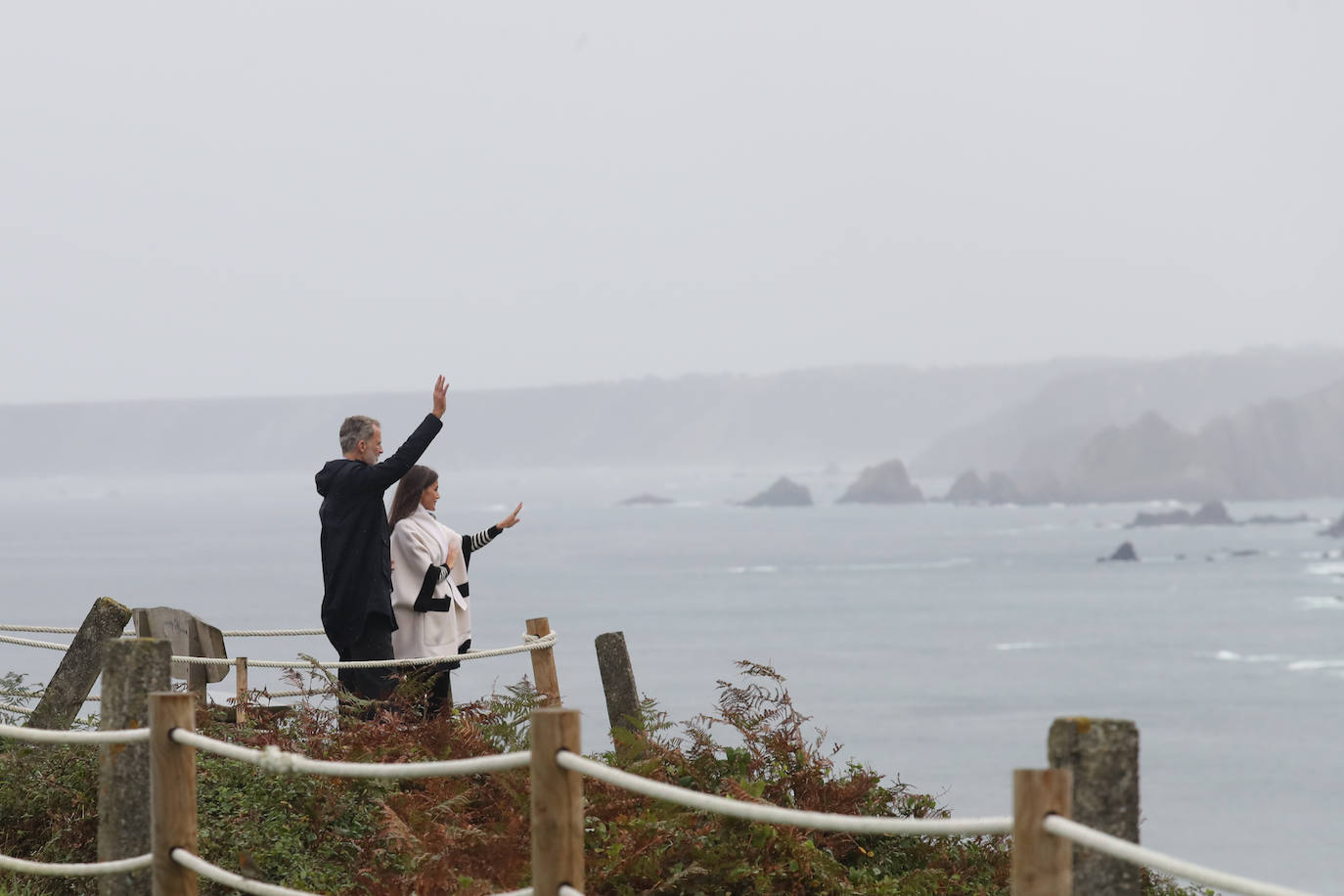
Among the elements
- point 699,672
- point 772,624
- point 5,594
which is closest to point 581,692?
point 699,672

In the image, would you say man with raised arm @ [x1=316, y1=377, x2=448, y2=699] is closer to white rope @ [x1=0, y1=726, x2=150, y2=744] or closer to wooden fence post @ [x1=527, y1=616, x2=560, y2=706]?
wooden fence post @ [x1=527, y1=616, x2=560, y2=706]

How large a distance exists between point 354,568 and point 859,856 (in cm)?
330

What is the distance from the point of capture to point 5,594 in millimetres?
178625

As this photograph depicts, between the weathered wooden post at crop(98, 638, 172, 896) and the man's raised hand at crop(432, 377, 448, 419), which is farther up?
the man's raised hand at crop(432, 377, 448, 419)

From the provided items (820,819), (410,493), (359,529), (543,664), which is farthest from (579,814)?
(543,664)

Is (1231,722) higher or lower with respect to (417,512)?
lower

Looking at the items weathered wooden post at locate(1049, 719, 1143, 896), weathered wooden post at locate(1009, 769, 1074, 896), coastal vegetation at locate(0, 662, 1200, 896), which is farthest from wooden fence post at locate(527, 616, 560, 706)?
weathered wooden post at locate(1009, 769, 1074, 896)

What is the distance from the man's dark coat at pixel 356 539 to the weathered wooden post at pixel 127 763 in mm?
2840

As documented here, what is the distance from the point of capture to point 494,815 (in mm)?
8203

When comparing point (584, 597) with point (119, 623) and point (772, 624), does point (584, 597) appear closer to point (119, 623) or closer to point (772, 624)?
point (772, 624)

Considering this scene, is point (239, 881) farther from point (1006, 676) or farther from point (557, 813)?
point (1006, 676)

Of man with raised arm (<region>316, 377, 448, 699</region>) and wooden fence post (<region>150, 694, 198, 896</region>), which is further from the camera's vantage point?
man with raised arm (<region>316, 377, 448, 699</region>)

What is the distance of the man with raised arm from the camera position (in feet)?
28.6

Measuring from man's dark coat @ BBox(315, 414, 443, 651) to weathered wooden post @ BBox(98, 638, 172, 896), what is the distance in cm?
284
